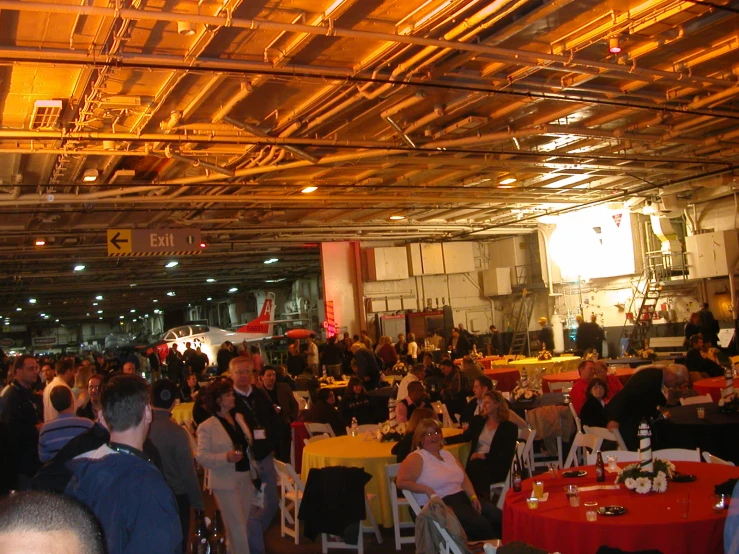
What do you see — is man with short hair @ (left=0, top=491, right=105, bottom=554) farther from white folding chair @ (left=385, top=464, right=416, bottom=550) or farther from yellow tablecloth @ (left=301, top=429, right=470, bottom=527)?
yellow tablecloth @ (left=301, top=429, right=470, bottom=527)

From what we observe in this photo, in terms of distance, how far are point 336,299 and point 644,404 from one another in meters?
14.9

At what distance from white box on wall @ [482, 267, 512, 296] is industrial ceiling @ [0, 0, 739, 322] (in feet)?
19.2

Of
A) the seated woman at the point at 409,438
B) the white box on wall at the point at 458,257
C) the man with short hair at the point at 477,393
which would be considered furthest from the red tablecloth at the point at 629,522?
the white box on wall at the point at 458,257

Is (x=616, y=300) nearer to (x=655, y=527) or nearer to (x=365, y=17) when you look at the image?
(x=365, y=17)

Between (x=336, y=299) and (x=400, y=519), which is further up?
(x=336, y=299)

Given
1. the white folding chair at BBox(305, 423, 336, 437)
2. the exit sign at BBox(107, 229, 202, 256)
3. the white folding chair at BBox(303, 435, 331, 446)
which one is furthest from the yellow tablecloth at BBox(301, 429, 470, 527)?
the exit sign at BBox(107, 229, 202, 256)

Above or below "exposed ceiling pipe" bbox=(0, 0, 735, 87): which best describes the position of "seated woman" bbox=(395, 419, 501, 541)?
below

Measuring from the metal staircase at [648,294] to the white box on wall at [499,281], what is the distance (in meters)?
4.56

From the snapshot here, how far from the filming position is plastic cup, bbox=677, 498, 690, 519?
163 inches

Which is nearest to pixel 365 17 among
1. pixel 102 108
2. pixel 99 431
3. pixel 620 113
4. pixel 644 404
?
pixel 102 108

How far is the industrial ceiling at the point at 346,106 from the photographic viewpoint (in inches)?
275

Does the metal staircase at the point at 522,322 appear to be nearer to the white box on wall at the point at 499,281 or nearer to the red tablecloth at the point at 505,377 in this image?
the white box on wall at the point at 499,281

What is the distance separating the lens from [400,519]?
7270 millimetres

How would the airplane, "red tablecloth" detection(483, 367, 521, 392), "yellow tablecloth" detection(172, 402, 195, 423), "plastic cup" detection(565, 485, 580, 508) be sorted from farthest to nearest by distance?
the airplane
"red tablecloth" detection(483, 367, 521, 392)
"yellow tablecloth" detection(172, 402, 195, 423)
"plastic cup" detection(565, 485, 580, 508)
